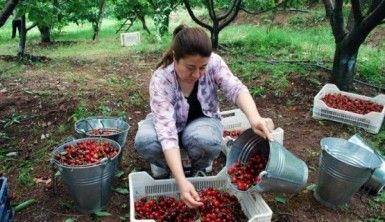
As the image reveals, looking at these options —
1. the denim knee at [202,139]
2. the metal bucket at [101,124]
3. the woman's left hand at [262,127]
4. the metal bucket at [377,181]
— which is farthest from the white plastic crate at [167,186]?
the metal bucket at [377,181]

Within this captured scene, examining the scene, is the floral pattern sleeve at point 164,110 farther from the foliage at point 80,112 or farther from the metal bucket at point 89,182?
the foliage at point 80,112

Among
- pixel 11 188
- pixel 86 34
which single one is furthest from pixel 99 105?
pixel 86 34

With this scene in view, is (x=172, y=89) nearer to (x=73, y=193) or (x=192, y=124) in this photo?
(x=192, y=124)

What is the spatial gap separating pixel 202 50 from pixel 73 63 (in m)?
6.05

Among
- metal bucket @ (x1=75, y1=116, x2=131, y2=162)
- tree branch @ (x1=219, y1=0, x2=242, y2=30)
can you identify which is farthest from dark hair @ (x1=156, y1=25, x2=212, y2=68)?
tree branch @ (x1=219, y1=0, x2=242, y2=30)

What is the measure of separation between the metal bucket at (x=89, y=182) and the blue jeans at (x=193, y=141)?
9.1 inches

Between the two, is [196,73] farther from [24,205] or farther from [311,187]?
[24,205]

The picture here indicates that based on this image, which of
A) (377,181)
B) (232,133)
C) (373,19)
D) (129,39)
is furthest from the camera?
(129,39)

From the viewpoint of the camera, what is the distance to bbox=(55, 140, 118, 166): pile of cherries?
2.74 m

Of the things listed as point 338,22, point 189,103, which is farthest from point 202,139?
point 338,22

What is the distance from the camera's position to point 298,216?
2.94m

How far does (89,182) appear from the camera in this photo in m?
2.69

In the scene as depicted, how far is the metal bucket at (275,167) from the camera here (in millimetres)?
2338

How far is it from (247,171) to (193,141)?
493 mm
